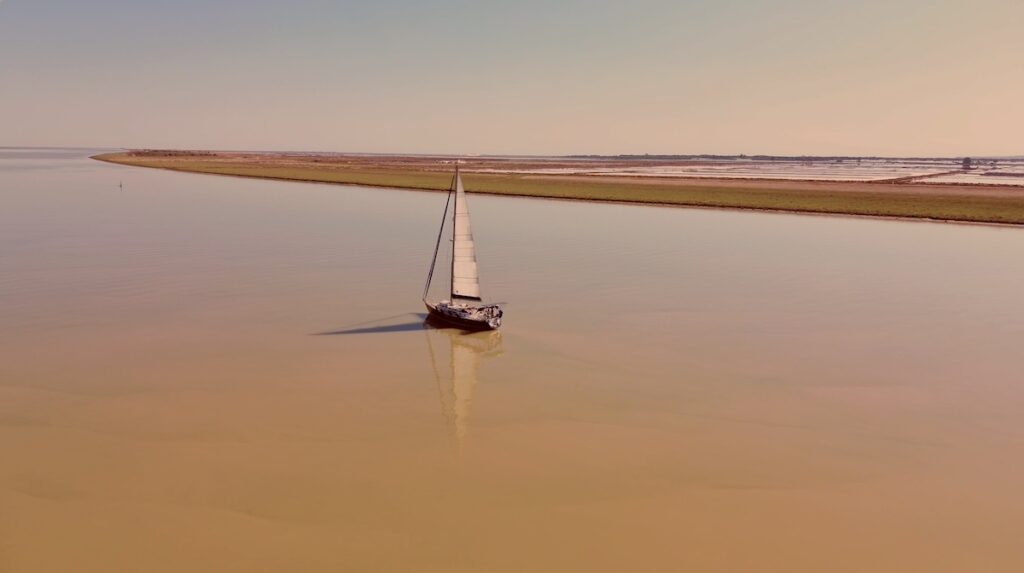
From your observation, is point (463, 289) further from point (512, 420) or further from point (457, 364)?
point (512, 420)

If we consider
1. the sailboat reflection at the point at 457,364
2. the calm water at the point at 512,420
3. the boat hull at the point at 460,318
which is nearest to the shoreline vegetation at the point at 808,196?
the calm water at the point at 512,420

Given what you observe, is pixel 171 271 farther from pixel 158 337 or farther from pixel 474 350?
pixel 474 350

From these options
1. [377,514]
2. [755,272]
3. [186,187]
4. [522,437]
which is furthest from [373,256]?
[186,187]

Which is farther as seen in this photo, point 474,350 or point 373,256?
point 373,256

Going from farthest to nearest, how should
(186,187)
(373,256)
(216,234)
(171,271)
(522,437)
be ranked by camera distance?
(186,187) → (216,234) → (373,256) → (171,271) → (522,437)

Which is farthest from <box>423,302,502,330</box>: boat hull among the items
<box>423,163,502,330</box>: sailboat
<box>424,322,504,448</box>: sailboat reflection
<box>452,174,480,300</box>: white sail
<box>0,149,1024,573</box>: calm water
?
<box>452,174,480,300</box>: white sail

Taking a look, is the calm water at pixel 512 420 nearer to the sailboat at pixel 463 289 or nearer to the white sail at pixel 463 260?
the sailboat at pixel 463 289

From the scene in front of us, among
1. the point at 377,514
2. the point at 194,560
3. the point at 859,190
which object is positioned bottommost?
the point at 194,560
